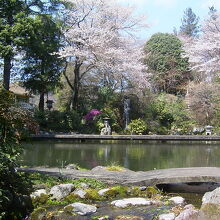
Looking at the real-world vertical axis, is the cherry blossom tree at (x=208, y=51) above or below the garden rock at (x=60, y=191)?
above

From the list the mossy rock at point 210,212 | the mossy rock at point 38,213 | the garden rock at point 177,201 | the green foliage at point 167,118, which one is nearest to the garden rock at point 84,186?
the mossy rock at point 38,213

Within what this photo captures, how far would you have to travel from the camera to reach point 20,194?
4832mm

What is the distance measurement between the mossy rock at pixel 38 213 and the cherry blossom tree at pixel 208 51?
19192 millimetres

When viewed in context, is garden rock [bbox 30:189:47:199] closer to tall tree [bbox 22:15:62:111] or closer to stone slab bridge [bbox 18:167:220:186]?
stone slab bridge [bbox 18:167:220:186]

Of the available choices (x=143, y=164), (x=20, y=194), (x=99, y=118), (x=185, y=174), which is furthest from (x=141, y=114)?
(x=20, y=194)

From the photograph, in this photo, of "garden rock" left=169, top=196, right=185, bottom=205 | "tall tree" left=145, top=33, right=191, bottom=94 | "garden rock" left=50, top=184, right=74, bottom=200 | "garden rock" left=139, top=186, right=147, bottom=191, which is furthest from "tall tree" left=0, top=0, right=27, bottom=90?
"garden rock" left=169, top=196, right=185, bottom=205

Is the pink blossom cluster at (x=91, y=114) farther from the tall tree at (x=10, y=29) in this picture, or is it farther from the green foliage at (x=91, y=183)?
the green foliage at (x=91, y=183)

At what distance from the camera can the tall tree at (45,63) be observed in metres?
18.2

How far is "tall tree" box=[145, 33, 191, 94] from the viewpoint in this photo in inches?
970

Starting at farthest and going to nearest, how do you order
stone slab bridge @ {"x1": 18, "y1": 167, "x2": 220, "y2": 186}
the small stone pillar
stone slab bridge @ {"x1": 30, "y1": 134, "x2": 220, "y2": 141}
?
the small stone pillar, stone slab bridge @ {"x1": 30, "y1": 134, "x2": 220, "y2": 141}, stone slab bridge @ {"x1": 18, "y1": 167, "x2": 220, "y2": 186}

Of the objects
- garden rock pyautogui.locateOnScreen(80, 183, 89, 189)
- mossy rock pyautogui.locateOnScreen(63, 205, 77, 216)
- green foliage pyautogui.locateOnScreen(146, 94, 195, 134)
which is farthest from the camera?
green foliage pyautogui.locateOnScreen(146, 94, 195, 134)

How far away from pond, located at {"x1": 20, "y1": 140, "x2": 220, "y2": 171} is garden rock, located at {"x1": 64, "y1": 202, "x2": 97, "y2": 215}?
395 centimetres

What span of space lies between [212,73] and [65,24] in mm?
10691

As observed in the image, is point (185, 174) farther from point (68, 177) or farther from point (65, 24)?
point (65, 24)
